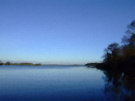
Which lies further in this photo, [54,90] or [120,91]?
[54,90]

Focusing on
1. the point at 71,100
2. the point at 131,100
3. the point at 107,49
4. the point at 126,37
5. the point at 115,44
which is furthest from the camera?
the point at 107,49

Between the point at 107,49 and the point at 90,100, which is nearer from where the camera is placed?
the point at 90,100

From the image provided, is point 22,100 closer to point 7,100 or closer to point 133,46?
point 7,100

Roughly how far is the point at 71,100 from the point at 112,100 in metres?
3.31

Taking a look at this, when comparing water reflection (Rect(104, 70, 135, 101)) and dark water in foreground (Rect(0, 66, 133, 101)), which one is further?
dark water in foreground (Rect(0, 66, 133, 101))

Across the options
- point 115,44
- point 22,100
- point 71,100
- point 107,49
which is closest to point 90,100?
point 71,100

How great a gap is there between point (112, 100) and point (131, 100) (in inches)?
55.9

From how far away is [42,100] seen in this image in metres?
11.2

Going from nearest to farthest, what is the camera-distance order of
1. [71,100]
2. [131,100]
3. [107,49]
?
1. [131,100]
2. [71,100]
3. [107,49]

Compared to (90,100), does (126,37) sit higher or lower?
higher

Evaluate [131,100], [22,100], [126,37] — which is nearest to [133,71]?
[126,37]

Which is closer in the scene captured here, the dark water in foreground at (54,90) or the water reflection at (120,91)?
the water reflection at (120,91)

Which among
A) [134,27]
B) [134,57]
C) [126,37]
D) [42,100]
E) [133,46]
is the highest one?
[134,27]

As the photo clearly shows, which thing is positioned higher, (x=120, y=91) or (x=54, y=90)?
(x=120, y=91)
